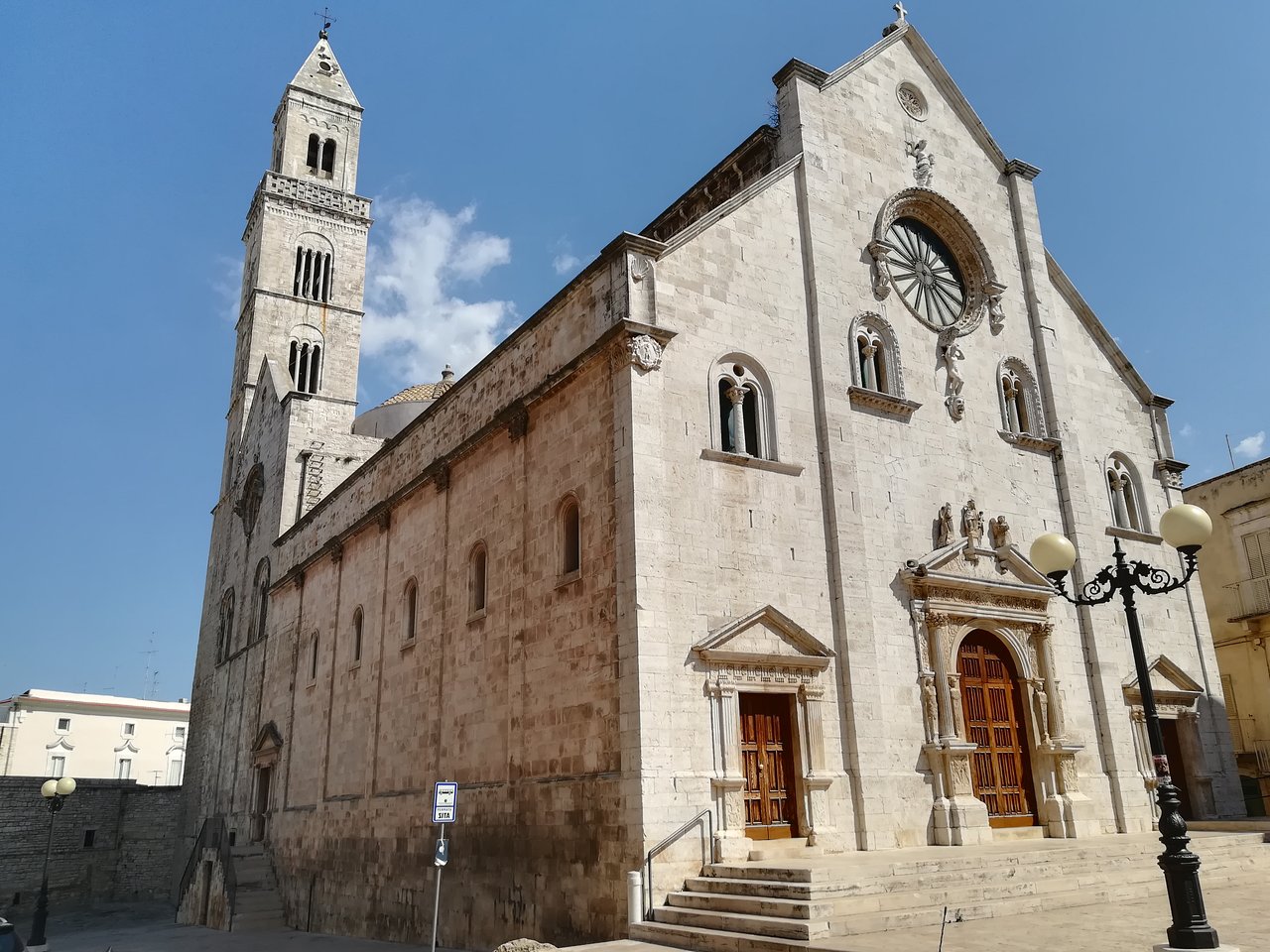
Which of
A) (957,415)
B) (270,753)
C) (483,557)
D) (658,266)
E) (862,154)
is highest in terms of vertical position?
(862,154)

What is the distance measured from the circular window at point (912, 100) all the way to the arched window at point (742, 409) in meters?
9.02

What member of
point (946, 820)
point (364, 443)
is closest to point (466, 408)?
point (946, 820)

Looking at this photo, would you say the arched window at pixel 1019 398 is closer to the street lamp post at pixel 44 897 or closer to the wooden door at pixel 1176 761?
the wooden door at pixel 1176 761

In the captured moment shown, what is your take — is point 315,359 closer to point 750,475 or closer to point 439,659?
point 439,659

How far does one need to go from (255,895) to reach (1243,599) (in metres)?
30.7

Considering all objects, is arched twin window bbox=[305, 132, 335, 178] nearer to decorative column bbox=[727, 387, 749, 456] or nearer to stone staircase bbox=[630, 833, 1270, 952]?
decorative column bbox=[727, 387, 749, 456]

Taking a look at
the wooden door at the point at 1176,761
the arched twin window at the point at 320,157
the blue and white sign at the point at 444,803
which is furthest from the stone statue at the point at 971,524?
the arched twin window at the point at 320,157

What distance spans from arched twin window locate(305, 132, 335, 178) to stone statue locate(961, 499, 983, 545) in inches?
1628

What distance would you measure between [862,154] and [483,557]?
38.6ft

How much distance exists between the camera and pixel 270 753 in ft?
102

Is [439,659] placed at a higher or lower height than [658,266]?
lower

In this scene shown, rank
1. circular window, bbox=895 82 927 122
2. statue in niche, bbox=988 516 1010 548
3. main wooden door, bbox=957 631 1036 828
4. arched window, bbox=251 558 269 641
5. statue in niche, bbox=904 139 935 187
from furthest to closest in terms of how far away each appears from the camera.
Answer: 1. arched window, bbox=251 558 269 641
2. circular window, bbox=895 82 927 122
3. statue in niche, bbox=904 139 935 187
4. statue in niche, bbox=988 516 1010 548
5. main wooden door, bbox=957 631 1036 828

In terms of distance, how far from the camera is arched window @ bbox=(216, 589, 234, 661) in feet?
130

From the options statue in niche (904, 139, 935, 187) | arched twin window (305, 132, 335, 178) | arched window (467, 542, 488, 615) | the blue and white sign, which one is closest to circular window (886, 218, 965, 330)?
statue in niche (904, 139, 935, 187)
